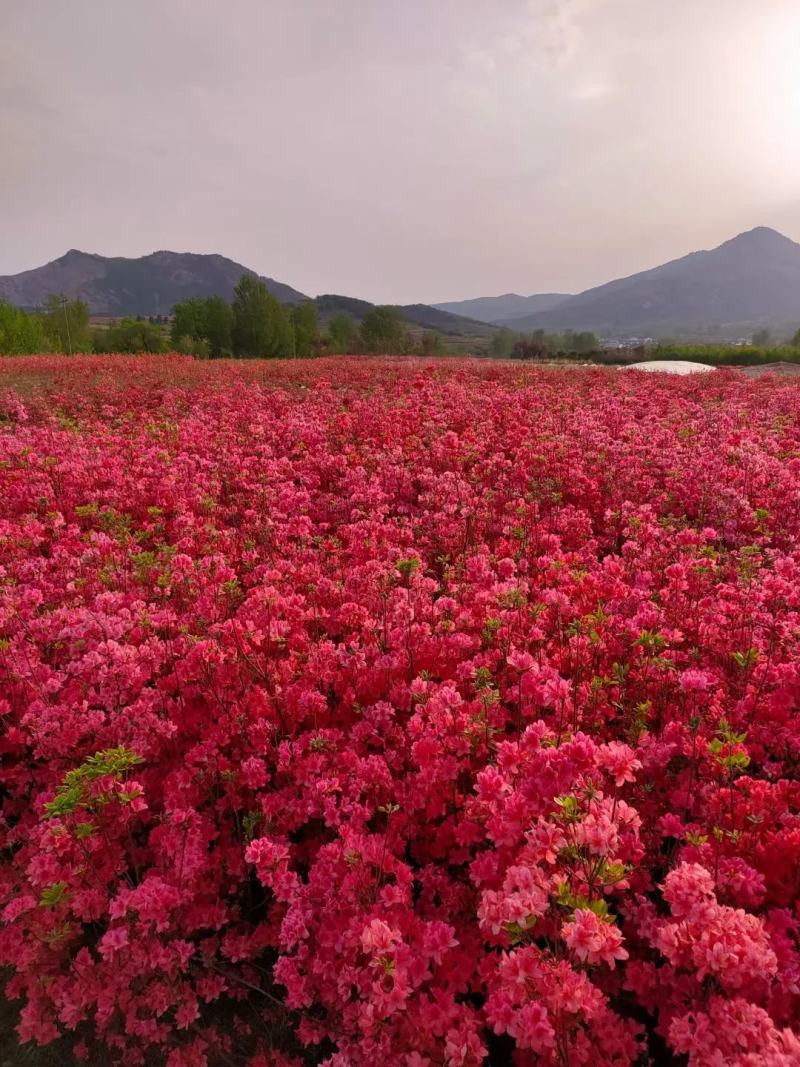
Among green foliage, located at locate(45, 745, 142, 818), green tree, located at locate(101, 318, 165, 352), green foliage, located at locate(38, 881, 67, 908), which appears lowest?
green foliage, located at locate(38, 881, 67, 908)

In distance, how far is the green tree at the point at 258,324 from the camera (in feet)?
213

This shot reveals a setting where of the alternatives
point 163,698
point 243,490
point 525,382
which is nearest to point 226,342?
point 525,382

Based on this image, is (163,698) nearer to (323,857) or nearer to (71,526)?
(323,857)

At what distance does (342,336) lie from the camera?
7912cm

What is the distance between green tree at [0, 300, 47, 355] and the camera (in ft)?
177

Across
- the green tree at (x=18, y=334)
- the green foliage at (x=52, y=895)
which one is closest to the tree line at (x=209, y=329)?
the green tree at (x=18, y=334)

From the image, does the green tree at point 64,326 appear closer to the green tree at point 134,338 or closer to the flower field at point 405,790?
the green tree at point 134,338

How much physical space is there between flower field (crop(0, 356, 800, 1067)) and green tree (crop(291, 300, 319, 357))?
228 ft

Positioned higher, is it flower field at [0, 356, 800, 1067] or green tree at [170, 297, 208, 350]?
green tree at [170, 297, 208, 350]

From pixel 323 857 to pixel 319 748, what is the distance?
0.72 metres

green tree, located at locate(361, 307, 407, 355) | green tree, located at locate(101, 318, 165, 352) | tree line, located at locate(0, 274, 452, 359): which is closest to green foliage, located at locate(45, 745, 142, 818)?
tree line, located at locate(0, 274, 452, 359)

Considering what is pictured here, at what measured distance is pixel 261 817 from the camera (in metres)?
3.68

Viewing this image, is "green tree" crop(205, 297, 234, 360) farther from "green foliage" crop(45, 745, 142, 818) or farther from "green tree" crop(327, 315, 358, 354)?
"green foliage" crop(45, 745, 142, 818)

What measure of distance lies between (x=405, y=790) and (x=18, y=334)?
6806 cm
